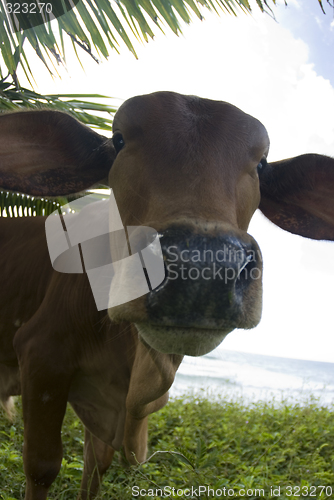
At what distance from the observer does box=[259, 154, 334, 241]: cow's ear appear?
2631 mm

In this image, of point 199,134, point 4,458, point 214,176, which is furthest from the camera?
point 4,458

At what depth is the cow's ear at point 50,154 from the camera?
2.45m

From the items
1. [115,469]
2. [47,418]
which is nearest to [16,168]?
[47,418]

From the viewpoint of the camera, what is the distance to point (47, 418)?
2521 mm

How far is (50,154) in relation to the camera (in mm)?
2535

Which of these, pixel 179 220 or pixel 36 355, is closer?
pixel 179 220

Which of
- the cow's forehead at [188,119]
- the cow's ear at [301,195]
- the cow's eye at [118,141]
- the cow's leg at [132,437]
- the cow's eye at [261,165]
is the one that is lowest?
the cow's leg at [132,437]

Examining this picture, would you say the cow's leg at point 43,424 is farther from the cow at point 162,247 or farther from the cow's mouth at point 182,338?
the cow's mouth at point 182,338

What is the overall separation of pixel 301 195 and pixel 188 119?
40.9 inches

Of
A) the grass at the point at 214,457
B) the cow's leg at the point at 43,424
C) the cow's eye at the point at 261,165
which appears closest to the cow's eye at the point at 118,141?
the cow's eye at the point at 261,165

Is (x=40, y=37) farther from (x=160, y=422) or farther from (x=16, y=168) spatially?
(x=160, y=422)

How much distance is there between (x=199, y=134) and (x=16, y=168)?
1.10m

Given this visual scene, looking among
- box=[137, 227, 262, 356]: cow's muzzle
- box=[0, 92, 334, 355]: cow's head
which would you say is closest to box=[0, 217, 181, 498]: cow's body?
box=[0, 92, 334, 355]: cow's head

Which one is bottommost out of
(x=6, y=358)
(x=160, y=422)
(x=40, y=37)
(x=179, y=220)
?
(x=160, y=422)
